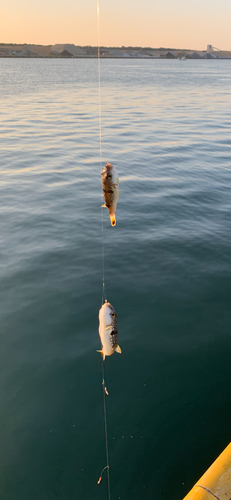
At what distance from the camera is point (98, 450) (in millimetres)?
7719

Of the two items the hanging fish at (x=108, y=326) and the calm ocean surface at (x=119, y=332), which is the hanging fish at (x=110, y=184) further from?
the calm ocean surface at (x=119, y=332)

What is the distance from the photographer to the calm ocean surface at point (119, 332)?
7.55 metres

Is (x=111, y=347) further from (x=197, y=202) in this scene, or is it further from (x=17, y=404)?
(x=197, y=202)

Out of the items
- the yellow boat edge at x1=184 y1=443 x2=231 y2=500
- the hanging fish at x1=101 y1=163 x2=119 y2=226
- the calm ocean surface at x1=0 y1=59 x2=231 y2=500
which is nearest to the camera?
the hanging fish at x1=101 y1=163 x2=119 y2=226

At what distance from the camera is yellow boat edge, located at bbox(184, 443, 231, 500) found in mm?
5266

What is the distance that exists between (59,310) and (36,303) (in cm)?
83

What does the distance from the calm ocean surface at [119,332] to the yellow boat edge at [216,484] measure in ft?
6.29

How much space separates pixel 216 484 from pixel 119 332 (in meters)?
5.64

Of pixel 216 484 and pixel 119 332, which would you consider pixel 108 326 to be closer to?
pixel 216 484

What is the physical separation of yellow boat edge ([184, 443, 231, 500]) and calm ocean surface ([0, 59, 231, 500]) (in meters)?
1.92

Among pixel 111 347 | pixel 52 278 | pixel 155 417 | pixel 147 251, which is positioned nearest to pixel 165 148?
pixel 147 251

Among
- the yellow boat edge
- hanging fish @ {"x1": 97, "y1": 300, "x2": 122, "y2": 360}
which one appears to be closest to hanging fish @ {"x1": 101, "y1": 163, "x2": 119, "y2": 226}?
hanging fish @ {"x1": 97, "y1": 300, "x2": 122, "y2": 360}

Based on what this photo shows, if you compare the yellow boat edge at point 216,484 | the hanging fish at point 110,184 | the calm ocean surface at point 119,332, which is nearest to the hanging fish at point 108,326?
the hanging fish at point 110,184

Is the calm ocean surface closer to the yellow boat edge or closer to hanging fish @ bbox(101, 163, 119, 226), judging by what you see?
the yellow boat edge
